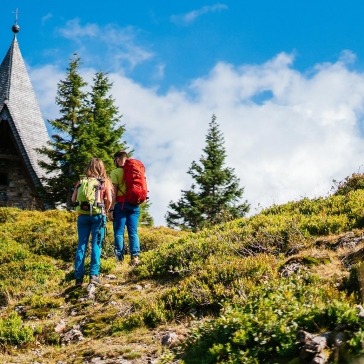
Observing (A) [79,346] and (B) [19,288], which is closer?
(A) [79,346]

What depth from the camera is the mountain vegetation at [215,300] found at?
4.73 meters

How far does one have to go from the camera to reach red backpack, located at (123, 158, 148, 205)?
10.5 metres

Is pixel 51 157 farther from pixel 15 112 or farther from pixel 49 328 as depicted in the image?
pixel 49 328

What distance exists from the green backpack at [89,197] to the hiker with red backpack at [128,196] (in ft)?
4.99

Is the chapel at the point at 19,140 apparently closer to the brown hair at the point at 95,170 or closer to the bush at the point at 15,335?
the brown hair at the point at 95,170

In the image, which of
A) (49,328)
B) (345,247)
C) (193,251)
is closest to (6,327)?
(49,328)

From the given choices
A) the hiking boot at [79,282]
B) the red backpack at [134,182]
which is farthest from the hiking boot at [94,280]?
the red backpack at [134,182]

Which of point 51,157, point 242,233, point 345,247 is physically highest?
point 51,157

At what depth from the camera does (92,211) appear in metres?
8.98

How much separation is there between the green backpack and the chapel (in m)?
17.5

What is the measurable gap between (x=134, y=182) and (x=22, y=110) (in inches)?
831

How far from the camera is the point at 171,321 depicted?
696 centimetres

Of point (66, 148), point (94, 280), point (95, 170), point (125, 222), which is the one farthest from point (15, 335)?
point (66, 148)

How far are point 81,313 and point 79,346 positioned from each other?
4.16 feet
